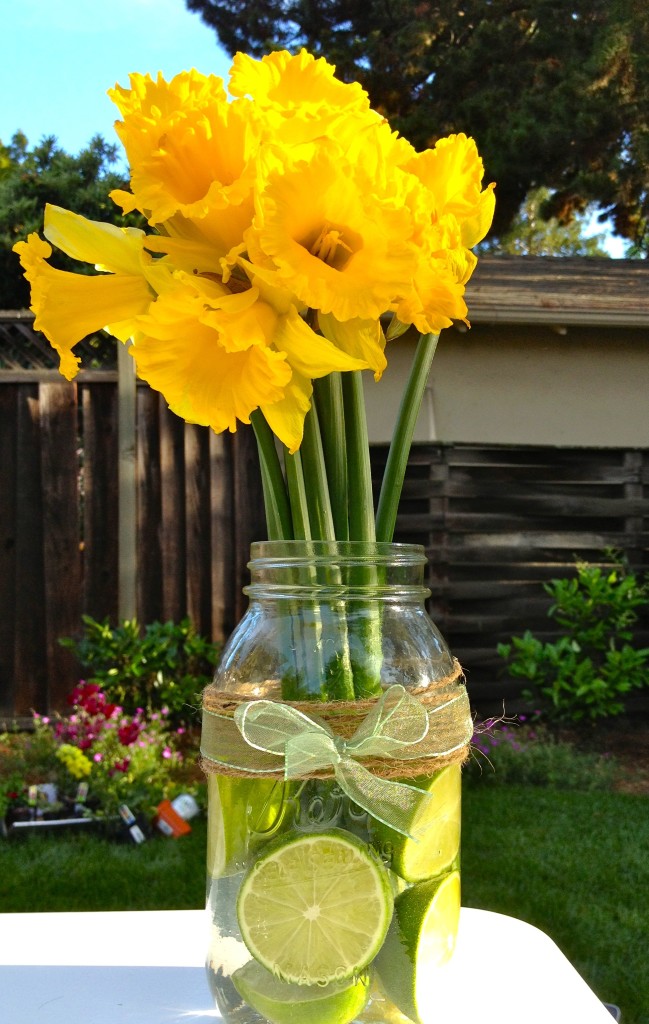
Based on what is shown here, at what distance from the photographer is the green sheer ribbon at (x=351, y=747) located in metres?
0.69

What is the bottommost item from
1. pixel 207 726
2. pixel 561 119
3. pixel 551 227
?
pixel 207 726

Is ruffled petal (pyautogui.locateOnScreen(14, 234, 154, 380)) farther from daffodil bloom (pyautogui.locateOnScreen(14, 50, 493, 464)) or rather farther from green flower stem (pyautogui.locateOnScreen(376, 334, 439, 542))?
green flower stem (pyautogui.locateOnScreen(376, 334, 439, 542))

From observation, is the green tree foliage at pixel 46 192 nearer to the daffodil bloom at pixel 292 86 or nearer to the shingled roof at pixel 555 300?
the shingled roof at pixel 555 300

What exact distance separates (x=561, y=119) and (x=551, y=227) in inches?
464

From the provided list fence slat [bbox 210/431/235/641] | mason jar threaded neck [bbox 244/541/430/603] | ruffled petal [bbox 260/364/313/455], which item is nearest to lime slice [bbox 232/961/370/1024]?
mason jar threaded neck [bbox 244/541/430/603]

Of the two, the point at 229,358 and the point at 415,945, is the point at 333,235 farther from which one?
the point at 415,945

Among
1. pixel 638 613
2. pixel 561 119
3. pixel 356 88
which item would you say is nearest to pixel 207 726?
pixel 356 88

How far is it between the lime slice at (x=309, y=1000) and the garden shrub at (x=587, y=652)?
11.2 ft

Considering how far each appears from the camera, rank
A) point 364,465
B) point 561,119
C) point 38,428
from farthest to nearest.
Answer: point 561,119
point 38,428
point 364,465

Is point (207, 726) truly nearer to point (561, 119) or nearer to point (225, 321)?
point (225, 321)

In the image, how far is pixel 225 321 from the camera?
642mm

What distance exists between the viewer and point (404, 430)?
0.77 m

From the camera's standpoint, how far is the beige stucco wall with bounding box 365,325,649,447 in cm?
455

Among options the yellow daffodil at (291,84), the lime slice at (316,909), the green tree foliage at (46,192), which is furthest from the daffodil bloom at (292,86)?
the green tree foliage at (46,192)
